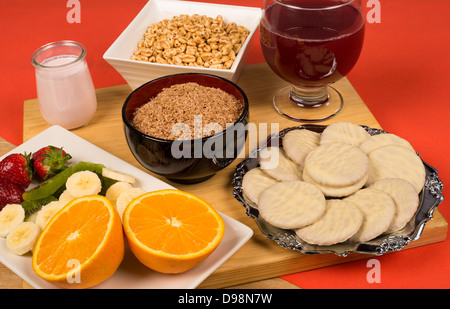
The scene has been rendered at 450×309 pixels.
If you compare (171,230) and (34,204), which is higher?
(171,230)

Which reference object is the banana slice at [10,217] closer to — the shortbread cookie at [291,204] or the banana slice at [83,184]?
the banana slice at [83,184]

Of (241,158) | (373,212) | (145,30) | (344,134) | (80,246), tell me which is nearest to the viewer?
(80,246)

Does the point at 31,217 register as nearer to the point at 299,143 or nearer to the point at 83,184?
the point at 83,184

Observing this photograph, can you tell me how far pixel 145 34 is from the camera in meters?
1.82

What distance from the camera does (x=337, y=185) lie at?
125 centimetres

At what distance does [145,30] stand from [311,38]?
655 mm

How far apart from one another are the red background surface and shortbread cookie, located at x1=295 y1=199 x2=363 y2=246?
0.59 ft

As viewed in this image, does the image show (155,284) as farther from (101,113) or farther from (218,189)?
(101,113)

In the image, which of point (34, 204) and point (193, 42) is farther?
point (193, 42)

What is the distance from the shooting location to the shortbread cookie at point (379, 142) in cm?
139

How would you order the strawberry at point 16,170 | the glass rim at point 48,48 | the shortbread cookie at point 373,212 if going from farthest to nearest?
1. the glass rim at point 48,48
2. the strawberry at point 16,170
3. the shortbread cookie at point 373,212

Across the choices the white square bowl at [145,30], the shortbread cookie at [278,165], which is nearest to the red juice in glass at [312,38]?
the white square bowl at [145,30]

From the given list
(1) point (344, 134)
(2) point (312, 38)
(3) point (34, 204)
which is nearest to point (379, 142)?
(1) point (344, 134)

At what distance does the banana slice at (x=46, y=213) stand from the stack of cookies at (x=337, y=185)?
0.44 metres
